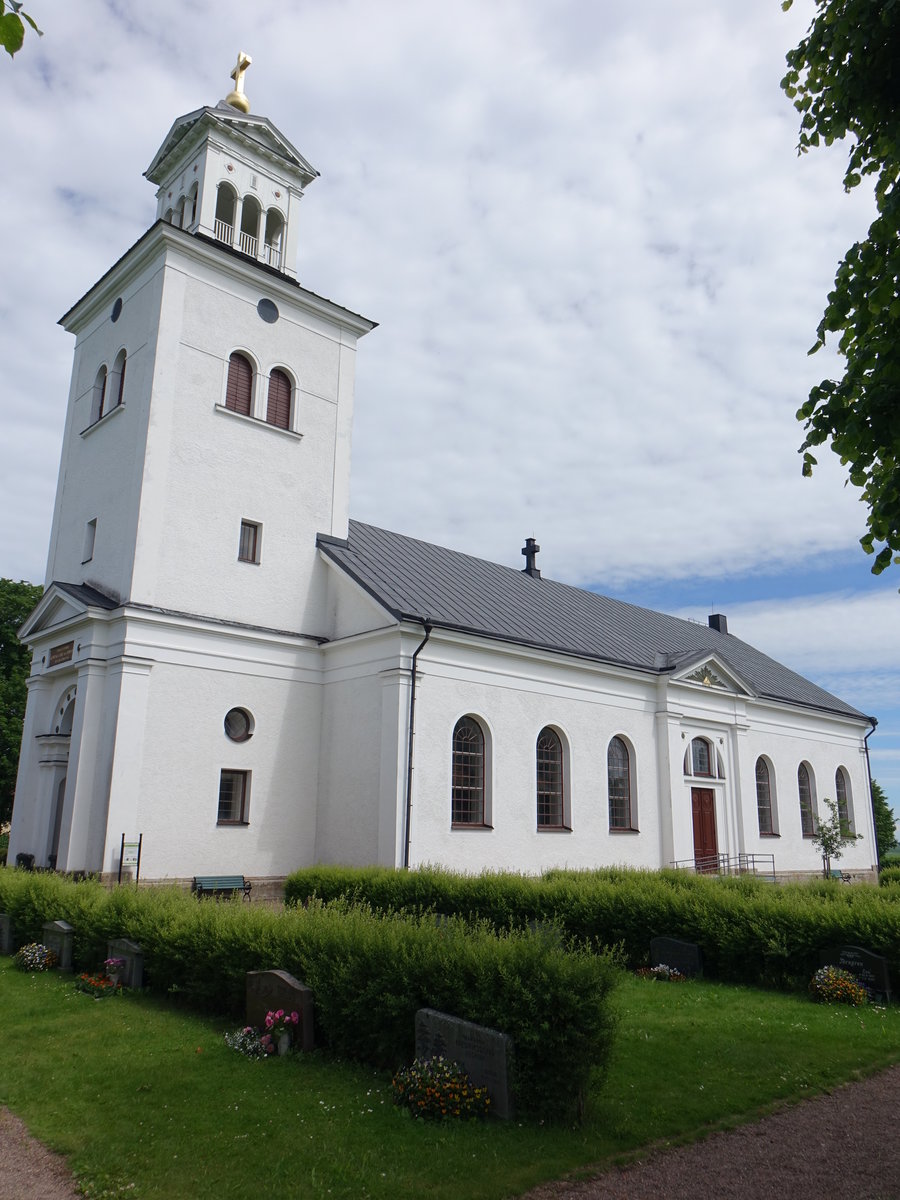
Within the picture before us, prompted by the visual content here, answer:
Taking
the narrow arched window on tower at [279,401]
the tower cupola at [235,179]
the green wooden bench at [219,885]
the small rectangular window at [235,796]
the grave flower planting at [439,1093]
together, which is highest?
the tower cupola at [235,179]

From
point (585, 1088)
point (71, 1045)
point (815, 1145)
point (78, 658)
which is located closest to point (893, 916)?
point (815, 1145)

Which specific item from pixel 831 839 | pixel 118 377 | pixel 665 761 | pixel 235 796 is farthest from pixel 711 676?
pixel 118 377

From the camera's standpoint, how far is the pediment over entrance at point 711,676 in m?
27.1

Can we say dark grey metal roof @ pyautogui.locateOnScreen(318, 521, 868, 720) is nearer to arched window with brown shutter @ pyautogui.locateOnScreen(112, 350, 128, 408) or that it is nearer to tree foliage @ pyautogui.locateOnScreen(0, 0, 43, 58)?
arched window with brown shutter @ pyautogui.locateOnScreen(112, 350, 128, 408)

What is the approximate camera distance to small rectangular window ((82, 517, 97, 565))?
2138 centimetres

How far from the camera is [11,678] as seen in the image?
34.9m

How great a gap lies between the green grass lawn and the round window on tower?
947 cm

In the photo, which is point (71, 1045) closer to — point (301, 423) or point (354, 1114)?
point (354, 1114)

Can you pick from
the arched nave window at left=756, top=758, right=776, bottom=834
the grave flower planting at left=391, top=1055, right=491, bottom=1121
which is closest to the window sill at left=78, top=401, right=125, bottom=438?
the grave flower planting at left=391, top=1055, right=491, bottom=1121

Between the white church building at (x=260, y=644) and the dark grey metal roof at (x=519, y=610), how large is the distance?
6.8 inches

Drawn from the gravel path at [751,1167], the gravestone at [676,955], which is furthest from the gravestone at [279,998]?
the gravestone at [676,955]

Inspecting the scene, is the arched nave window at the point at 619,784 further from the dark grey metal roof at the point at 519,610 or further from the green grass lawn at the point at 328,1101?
the green grass lawn at the point at 328,1101

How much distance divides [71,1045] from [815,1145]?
7.09 meters

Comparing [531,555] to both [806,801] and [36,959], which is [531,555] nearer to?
[806,801]
